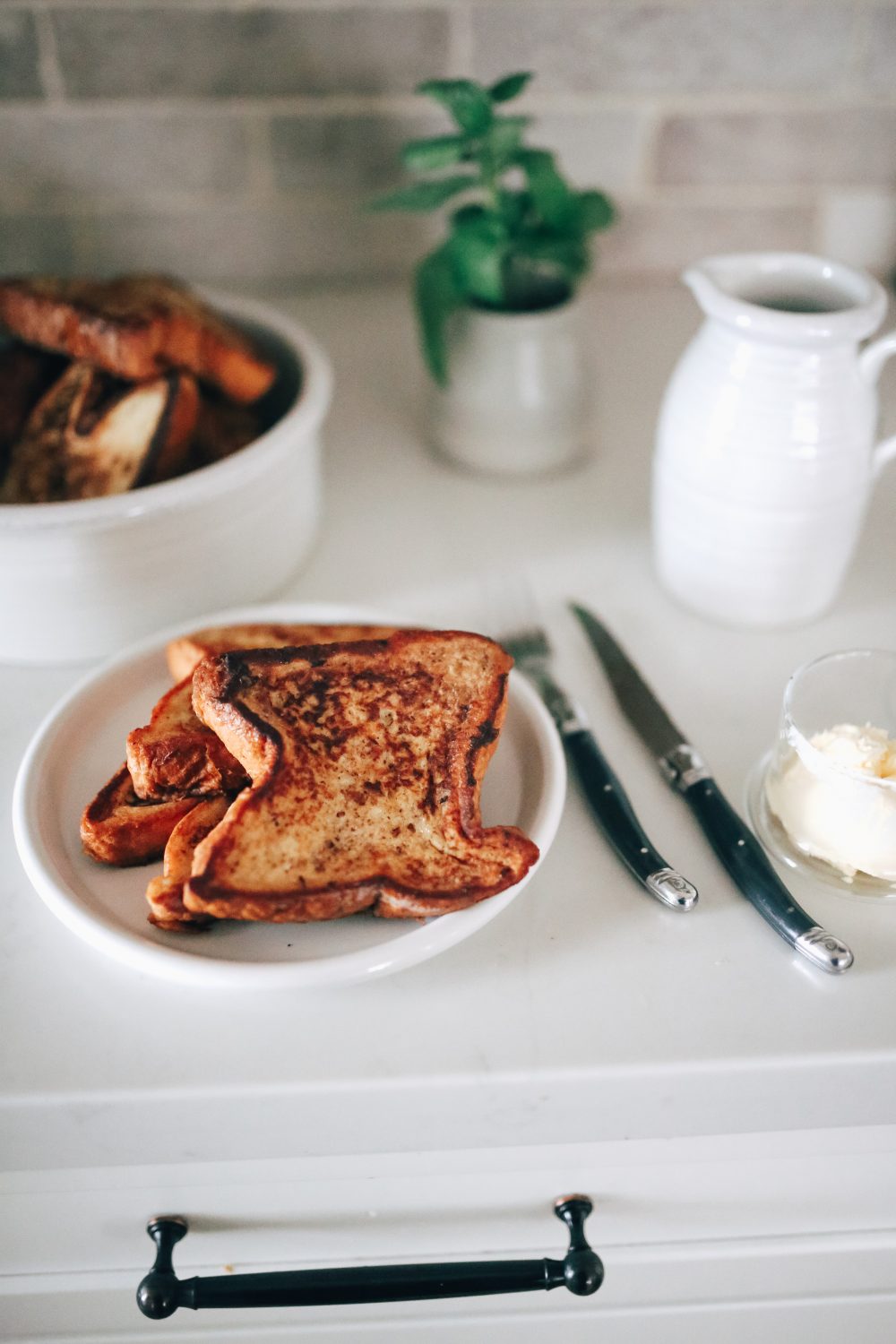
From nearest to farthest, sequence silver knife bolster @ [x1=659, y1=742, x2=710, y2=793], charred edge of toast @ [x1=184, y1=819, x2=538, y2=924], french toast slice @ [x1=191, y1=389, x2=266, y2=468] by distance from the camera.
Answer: charred edge of toast @ [x1=184, y1=819, x2=538, y2=924]
silver knife bolster @ [x1=659, y1=742, x2=710, y2=793]
french toast slice @ [x1=191, y1=389, x2=266, y2=468]

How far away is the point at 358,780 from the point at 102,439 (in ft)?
1.06

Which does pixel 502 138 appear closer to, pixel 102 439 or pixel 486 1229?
pixel 102 439

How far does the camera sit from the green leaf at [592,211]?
83 centimetres

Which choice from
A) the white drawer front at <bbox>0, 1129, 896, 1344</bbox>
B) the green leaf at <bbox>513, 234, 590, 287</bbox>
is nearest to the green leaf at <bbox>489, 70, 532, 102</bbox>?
the green leaf at <bbox>513, 234, 590, 287</bbox>

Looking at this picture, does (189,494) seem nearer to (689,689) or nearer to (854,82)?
(689,689)

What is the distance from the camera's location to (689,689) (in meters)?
0.70

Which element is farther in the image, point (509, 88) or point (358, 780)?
point (509, 88)

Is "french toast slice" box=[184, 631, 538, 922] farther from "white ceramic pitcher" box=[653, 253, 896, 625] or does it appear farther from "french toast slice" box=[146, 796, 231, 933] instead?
"white ceramic pitcher" box=[653, 253, 896, 625]

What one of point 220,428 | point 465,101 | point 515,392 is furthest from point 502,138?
point 220,428

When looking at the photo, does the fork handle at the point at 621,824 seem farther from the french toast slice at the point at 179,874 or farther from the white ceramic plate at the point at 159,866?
the french toast slice at the point at 179,874

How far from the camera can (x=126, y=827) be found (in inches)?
21.0

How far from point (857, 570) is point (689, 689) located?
203 millimetres

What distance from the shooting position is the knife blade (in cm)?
52

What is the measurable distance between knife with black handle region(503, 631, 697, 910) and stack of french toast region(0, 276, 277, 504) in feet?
0.85
